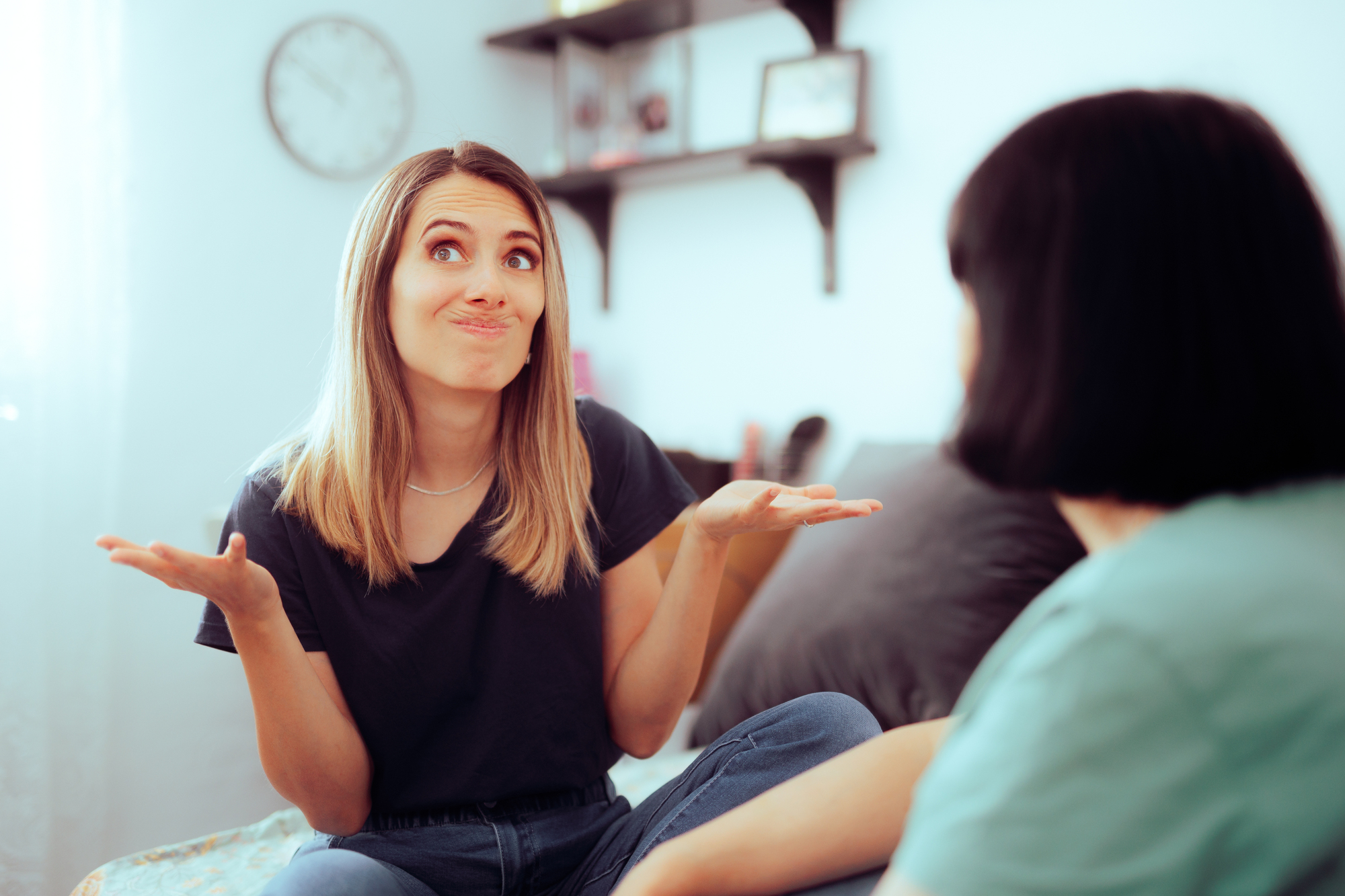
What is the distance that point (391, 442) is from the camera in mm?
1085

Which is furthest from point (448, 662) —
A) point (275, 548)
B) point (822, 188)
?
point (822, 188)

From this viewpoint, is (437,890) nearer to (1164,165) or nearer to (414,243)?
(414,243)

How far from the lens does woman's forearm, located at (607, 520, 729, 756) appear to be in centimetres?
104

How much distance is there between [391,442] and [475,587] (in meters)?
0.19

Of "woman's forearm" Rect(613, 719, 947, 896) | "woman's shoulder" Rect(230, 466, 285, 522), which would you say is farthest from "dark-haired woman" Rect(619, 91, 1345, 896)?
"woman's shoulder" Rect(230, 466, 285, 522)

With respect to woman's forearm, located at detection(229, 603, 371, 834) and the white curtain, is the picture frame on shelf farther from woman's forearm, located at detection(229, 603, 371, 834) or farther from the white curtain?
woman's forearm, located at detection(229, 603, 371, 834)

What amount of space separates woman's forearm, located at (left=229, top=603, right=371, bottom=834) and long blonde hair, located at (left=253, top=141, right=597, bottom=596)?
0.46ft

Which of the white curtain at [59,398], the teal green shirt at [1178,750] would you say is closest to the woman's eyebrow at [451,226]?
the teal green shirt at [1178,750]

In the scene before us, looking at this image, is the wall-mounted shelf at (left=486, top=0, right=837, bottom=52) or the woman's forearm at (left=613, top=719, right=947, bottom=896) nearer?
the woman's forearm at (left=613, top=719, right=947, bottom=896)

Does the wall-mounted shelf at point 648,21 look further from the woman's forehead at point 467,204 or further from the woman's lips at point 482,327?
the woman's lips at point 482,327

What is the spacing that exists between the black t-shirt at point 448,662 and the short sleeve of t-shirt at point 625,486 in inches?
3.6

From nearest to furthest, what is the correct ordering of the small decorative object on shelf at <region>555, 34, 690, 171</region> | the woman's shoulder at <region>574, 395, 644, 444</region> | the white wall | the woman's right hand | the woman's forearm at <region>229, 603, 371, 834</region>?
1. the woman's right hand
2. the woman's forearm at <region>229, 603, 371, 834</region>
3. the woman's shoulder at <region>574, 395, 644, 444</region>
4. the white wall
5. the small decorative object on shelf at <region>555, 34, 690, 171</region>

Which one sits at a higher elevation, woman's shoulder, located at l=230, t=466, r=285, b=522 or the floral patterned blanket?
woman's shoulder, located at l=230, t=466, r=285, b=522

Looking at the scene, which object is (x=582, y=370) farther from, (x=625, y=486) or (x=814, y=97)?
(x=625, y=486)
